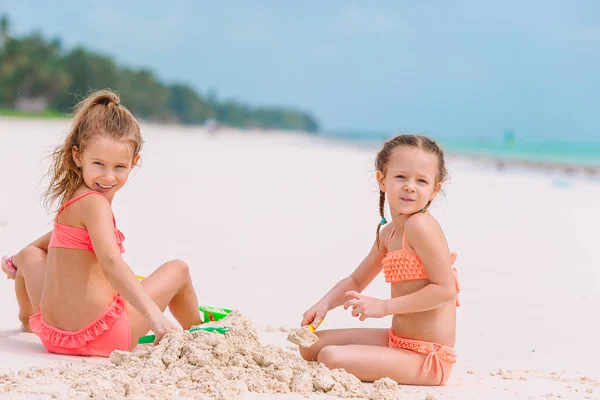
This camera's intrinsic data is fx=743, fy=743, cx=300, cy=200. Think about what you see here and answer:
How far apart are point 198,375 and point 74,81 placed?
61.2 m

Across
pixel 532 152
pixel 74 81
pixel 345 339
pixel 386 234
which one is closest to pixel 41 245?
pixel 345 339

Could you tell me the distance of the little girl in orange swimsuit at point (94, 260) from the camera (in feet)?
10.7

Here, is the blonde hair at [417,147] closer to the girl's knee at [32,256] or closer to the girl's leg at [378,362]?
the girl's leg at [378,362]

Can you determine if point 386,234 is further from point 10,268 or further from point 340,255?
point 340,255

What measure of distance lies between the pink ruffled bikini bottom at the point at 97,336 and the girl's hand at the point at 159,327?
244 mm

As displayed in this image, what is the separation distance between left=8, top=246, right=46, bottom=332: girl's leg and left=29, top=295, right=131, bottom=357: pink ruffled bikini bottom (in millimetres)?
278

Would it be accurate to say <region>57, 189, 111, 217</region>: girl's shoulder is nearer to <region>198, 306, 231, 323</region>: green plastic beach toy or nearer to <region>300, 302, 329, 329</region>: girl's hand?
<region>198, 306, 231, 323</region>: green plastic beach toy

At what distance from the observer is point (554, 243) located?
720 cm

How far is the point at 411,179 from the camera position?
129 inches

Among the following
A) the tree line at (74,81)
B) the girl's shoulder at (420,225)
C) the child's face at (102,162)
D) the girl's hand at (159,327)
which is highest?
the tree line at (74,81)

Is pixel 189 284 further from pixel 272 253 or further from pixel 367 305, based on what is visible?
pixel 272 253

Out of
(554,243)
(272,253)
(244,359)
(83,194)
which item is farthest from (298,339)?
(554,243)

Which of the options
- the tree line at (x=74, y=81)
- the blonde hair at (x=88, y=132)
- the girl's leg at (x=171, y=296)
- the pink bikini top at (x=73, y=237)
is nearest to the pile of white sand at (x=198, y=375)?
the girl's leg at (x=171, y=296)

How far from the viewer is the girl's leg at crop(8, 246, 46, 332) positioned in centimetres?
362
